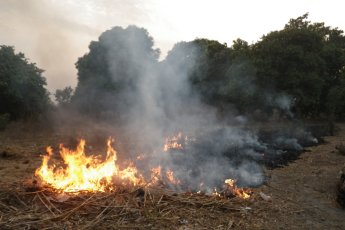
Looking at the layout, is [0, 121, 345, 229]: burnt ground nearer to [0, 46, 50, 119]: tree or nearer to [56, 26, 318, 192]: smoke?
[56, 26, 318, 192]: smoke

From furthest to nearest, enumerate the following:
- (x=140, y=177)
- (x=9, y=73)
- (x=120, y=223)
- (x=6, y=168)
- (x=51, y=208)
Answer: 1. (x=9, y=73)
2. (x=6, y=168)
3. (x=140, y=177)
4. (x=51, y=208)
5. (x=120, y=223)

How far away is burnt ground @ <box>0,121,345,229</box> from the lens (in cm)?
715

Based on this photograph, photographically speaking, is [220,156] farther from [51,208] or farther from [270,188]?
[51,208]

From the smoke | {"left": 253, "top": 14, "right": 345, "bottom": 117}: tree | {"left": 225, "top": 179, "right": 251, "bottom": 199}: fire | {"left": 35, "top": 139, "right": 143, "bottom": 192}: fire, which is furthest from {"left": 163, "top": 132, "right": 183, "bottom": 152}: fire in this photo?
{"left": 253, "top": 14, "right": 345, "bottom": 117}: tree

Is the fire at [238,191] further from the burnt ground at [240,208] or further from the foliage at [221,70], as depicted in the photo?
the foliage at [221,70]

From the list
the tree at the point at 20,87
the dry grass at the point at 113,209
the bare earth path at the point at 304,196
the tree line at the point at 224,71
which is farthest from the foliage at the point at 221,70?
the dry grass at the point at 113,209

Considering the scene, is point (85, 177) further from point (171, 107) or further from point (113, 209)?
point (171, 107)

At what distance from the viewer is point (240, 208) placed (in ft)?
26.7

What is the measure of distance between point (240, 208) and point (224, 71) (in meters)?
21.9

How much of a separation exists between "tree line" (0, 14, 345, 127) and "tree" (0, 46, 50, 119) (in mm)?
5211

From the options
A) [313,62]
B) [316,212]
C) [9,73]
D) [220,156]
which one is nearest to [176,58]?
[313,62]

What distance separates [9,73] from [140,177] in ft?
41.3

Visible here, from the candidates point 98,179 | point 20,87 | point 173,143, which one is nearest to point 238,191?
point 98,179

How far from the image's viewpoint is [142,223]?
7.14 m
